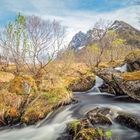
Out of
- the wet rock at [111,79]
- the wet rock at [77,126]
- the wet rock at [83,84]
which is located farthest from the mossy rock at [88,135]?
the wet rock at [83,84]

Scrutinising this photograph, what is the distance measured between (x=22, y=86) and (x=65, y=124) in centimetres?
591

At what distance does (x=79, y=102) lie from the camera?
70.2 ft

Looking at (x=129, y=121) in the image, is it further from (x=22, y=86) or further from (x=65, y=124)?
(x=22, y=86)

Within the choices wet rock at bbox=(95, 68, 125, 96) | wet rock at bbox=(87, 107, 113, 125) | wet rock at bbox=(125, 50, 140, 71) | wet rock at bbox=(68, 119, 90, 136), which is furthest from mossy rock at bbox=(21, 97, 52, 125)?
wet rock at bbox=(125, 50, 140, 71)

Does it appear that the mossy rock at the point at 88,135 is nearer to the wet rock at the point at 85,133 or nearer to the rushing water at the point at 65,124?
the wet rock at the point at 85,133

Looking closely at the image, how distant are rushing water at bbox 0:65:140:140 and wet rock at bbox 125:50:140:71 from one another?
5.66 meters

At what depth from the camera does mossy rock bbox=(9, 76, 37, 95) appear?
2041 centimetres

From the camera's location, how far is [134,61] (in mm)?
27531

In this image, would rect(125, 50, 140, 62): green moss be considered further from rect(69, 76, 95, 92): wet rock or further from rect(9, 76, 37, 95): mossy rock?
rect(9, 76, 37, 95): mossy rock

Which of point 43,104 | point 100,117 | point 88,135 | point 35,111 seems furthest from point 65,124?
point 88,135

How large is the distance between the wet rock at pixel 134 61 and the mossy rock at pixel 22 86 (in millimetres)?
10432

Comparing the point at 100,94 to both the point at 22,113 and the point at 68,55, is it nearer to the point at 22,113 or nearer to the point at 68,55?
the point at 22,113

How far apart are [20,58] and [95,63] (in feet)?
59.9

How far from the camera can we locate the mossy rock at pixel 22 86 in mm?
20406
